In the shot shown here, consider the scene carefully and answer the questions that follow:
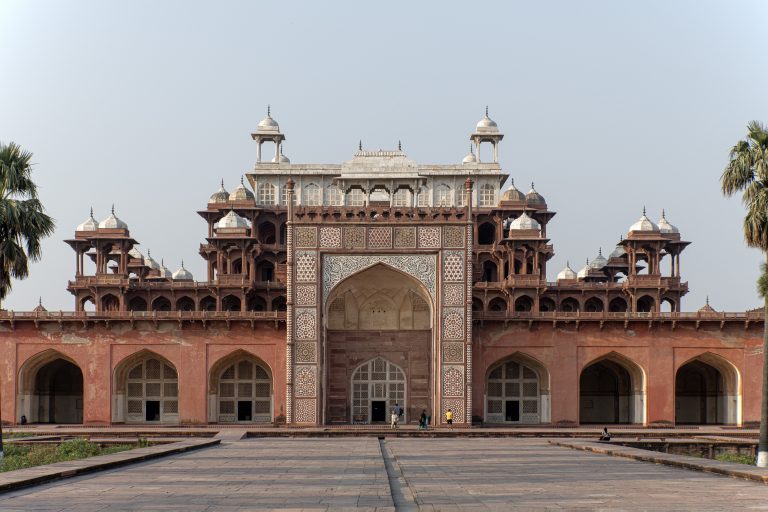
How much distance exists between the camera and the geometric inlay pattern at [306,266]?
34.2 meters

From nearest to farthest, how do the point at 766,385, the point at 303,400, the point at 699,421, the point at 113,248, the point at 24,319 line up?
the point at 766,385, the point at 303,400, the point at 24,319, the point at 699,421, the point at 113,248

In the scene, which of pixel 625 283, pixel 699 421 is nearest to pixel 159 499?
pixel 699 421

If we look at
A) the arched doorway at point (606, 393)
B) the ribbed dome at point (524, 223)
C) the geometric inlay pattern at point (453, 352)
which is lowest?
the arched doorway at point (606, 393)

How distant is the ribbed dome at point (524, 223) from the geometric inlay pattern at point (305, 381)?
1285 centimetres

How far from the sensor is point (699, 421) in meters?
38.7

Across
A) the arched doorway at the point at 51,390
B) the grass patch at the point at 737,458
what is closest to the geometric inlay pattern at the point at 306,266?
the arched doorway at the point at 51,390

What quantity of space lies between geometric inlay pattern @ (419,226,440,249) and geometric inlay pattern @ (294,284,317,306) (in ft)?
12.2

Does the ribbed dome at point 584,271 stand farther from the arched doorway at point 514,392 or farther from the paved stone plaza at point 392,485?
the paved stone plaza at point 392,485

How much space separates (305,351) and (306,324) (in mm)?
849

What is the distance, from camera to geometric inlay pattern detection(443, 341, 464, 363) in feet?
112

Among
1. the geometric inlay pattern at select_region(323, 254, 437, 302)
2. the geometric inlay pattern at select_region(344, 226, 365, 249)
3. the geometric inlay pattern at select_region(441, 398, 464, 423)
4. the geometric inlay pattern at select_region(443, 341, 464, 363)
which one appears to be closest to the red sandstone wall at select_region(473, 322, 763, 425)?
the geometric inlay pattern at select_region(441, 398, 464, 423)

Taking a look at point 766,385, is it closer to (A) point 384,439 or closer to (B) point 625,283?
(A) point 384,439

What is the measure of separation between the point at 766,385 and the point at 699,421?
19496 millimetres

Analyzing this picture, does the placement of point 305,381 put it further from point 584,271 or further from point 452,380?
point 584,271
